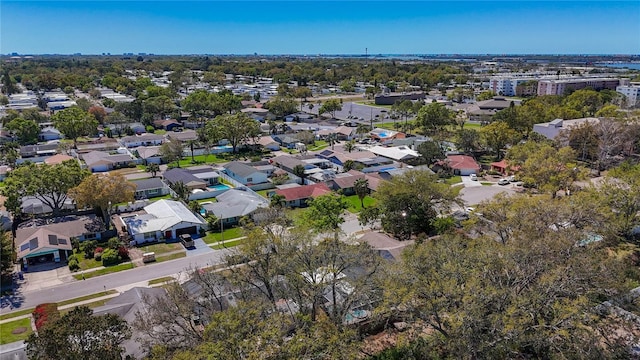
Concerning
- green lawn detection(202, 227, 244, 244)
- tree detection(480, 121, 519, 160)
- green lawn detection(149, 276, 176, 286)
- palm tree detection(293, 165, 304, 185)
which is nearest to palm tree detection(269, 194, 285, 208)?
green lawn detection(202, 227, 244, 244)

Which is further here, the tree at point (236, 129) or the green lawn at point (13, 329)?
the tree at point (236, 129)

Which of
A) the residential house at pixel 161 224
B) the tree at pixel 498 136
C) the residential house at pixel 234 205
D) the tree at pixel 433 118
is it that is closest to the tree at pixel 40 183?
the residential house at pixel 161 224

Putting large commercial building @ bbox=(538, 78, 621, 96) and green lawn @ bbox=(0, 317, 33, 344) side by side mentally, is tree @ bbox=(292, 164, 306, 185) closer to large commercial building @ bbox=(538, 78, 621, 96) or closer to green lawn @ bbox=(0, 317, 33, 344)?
green lawn @ bbox=(0, 317, 33, 344)

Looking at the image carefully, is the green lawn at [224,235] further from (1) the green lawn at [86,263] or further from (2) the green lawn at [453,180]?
(2) the green lawn at [453,180]

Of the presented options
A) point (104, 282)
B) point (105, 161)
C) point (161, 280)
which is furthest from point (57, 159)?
point (161, 280)

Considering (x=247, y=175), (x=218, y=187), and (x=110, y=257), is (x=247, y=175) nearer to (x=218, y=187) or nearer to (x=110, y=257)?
(x=218, y=187)

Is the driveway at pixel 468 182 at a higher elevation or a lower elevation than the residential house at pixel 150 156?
lower
